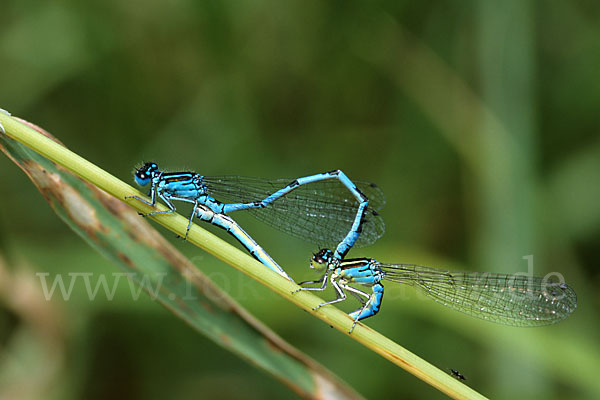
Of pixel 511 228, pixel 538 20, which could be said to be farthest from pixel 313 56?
pixel 511 228

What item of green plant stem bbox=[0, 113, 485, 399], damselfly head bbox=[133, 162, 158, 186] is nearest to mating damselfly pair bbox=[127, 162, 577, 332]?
damselfly head bbox=[133, 162, 158, 186]

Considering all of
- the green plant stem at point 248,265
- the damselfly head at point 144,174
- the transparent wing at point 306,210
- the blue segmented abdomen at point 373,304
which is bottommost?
the green plant stem at point 248,265

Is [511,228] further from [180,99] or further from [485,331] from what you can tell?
[180,99]

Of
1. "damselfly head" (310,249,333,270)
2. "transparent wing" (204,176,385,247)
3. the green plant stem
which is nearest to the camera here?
the green plant stem

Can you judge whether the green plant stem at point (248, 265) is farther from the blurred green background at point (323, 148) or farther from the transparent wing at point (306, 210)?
the blurred green background at point (323, 148)

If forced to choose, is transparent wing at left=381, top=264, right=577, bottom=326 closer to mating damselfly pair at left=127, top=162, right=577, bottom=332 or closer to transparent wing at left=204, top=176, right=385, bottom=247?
mating damselfly pair at left=127, top=162, right=577, bottom=332

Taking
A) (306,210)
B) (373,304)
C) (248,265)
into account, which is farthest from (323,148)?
(248,265)

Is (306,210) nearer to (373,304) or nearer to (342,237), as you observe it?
(342,237)

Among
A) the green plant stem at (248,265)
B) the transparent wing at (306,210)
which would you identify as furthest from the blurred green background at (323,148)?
the green plant stem at (248,265)
